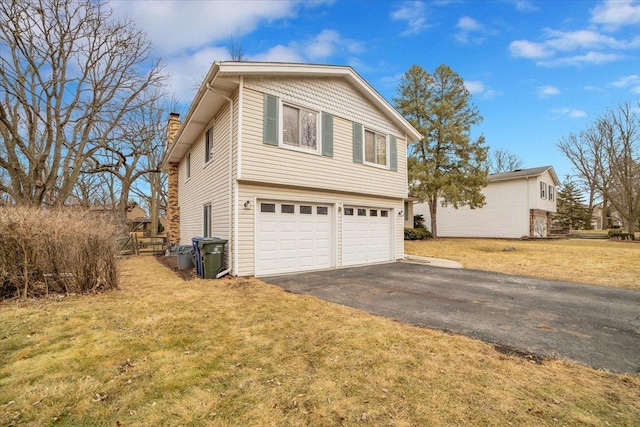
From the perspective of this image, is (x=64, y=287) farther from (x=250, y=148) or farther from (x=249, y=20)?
(x=249, y=20)

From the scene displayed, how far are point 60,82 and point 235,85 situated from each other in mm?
12158

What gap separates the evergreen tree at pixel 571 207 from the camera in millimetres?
36969

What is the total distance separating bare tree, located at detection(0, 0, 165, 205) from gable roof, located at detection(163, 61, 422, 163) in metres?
6.31

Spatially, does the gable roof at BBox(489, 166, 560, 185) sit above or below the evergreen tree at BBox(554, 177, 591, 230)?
above

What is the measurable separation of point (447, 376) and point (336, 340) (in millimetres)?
1398

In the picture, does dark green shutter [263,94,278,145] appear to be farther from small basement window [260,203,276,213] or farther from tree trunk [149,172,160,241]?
tree trunk [149,172,160,241]

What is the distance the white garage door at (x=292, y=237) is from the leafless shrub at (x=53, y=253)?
3.47 meters

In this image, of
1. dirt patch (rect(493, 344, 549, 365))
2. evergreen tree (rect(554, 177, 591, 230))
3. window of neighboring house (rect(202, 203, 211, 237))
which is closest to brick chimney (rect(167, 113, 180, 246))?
window of neighboring house (rect(202, 203, 211, 237))

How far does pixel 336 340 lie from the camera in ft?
12.8

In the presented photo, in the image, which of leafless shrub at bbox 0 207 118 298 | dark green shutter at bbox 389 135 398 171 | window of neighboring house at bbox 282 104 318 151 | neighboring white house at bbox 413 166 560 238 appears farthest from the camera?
neighboring white house at bbox 413 166 560 238

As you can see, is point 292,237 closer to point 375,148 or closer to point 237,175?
point 237,175

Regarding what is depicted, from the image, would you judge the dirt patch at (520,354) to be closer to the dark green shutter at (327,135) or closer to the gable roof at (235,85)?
the dark green shutter at (327,135)

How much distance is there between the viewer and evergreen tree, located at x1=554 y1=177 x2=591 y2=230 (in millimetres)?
36969

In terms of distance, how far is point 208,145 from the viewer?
11.0 metres
